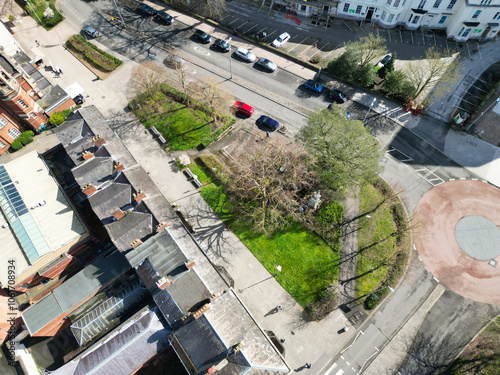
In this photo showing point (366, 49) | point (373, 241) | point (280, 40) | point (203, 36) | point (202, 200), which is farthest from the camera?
point (203, 36)

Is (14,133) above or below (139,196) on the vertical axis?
above

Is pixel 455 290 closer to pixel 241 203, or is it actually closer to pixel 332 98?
pixel 241 203

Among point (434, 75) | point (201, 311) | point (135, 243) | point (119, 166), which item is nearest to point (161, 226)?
point (135, 243)

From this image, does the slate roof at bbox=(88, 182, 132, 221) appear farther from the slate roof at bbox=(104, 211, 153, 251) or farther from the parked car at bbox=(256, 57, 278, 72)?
the parked car at bbox=(256, 57, 278, 72)

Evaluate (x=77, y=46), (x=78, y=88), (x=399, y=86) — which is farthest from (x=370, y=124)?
(x=77, y=46)

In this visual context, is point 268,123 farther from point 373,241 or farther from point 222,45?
point 373,241
